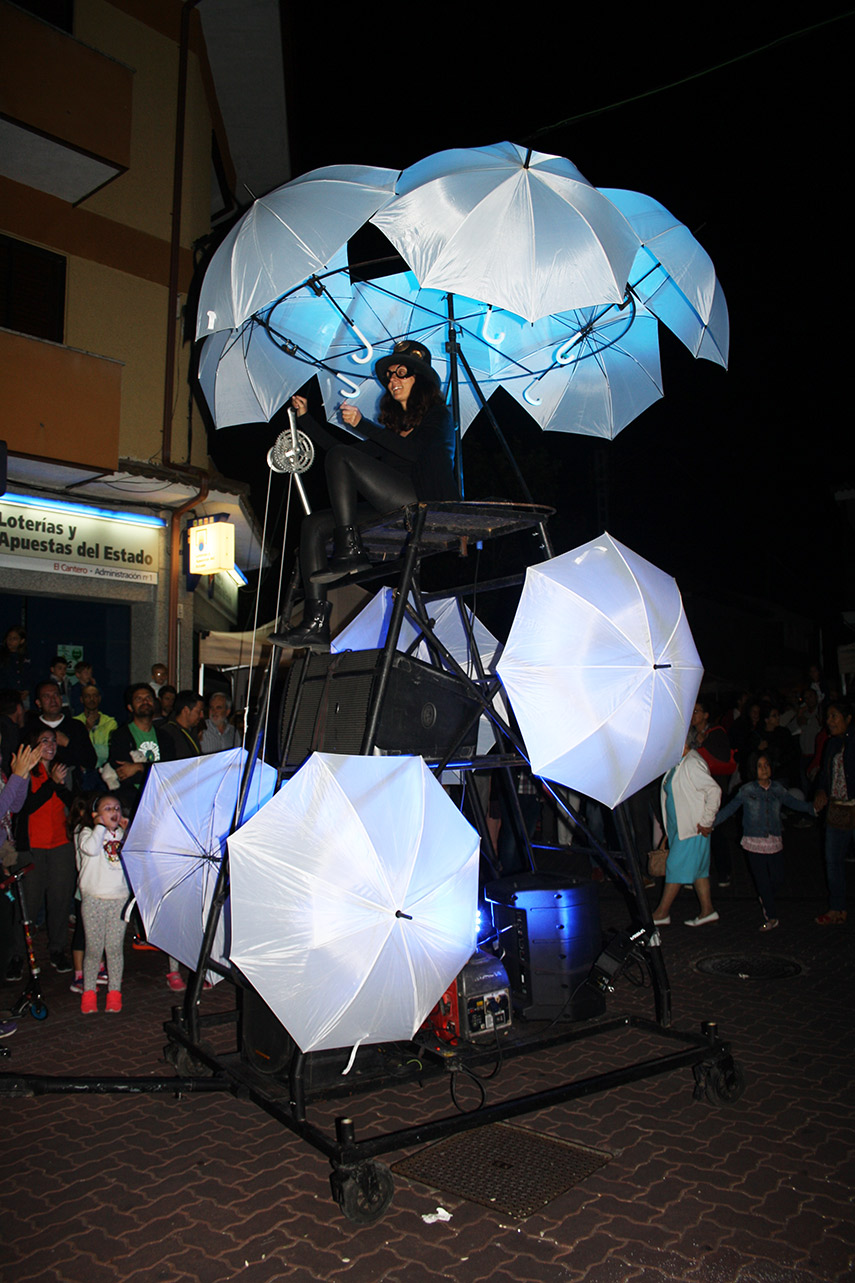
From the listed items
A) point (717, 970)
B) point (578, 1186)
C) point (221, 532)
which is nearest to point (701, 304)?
point (578, 1186)

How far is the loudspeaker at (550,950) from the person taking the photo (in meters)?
5.39

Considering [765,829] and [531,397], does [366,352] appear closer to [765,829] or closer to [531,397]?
[531,397]

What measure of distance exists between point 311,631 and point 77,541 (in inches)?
393

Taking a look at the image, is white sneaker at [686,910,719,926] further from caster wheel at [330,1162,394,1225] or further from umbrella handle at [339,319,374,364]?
umbrella handle at [339,319,374,364]

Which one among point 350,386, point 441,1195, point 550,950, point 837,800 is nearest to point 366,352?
point 350,386

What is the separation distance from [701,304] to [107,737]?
775 centimetres

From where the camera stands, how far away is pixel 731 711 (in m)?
16.0

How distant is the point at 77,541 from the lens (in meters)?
13.8

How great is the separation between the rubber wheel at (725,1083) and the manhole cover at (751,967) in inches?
96.4

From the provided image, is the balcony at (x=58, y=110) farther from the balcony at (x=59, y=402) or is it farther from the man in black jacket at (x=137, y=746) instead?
the man in black jacket at (x=137, y=746)

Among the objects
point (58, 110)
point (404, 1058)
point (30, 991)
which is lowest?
point (30, 991)

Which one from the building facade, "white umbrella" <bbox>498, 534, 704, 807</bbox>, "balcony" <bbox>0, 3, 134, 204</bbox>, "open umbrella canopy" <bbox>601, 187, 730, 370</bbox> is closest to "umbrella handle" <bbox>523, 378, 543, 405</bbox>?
"open umbrella canopy" <bbox>601, 187, 730, 370</bbox>

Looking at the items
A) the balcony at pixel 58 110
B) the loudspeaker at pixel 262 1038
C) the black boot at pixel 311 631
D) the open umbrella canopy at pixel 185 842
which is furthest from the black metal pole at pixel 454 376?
the balcony at pixel 58 110

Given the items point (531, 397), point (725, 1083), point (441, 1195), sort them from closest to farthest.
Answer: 1. point (441, 1195)
2. point (725, 1083)
3. point (531, 397)
